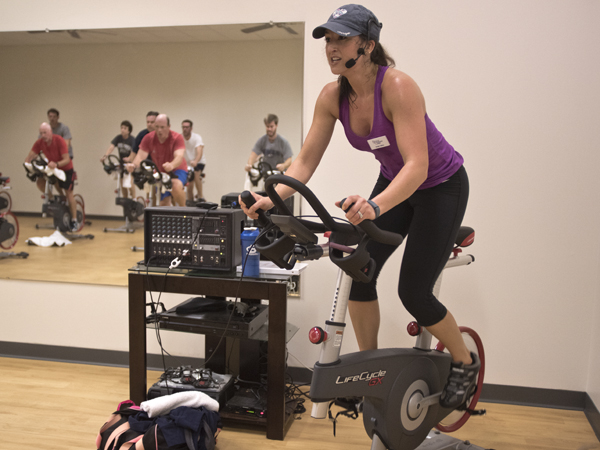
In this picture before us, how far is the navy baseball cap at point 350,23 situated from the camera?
145 cm

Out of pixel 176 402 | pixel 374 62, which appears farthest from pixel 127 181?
pixel 374 62

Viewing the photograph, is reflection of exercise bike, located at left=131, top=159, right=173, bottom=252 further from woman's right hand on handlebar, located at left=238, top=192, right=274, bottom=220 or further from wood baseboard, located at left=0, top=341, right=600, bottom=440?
woman's right hand on handlebar, located at left=238, top=192, right=274, bottom=220

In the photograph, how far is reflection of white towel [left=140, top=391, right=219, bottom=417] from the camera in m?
2.01

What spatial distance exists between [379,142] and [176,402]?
4.36 feet

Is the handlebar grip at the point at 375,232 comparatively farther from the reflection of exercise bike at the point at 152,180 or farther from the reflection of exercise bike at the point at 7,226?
the reflection of exercise bike at the point at 7,226

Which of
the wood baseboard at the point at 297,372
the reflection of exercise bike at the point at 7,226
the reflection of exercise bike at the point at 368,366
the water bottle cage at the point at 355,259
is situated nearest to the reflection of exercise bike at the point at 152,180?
the wood baseboard at the point at 297,372

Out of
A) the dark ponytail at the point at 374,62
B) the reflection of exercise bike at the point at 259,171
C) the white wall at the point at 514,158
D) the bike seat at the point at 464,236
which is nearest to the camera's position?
the dark ponytail at the point at 374,62

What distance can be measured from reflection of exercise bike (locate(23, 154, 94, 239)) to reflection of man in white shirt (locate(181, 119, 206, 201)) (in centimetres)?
72

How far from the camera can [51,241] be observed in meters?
3.16

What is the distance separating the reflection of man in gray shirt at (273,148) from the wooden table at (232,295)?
0.82 m

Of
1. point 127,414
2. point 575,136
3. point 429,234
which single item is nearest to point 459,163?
point 429,234

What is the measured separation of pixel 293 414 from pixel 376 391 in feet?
2.73

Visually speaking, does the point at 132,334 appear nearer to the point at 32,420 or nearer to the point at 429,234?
the point at 32,420

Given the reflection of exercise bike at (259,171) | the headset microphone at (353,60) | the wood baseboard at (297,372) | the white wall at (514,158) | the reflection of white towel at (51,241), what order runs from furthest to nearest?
the reflection of white towel at (51,241)
the reflection of exercise bike at (259,171)
the wood baseboard at (297,372)
the white wall at (514,158)
the headset microphone at (353,60)
